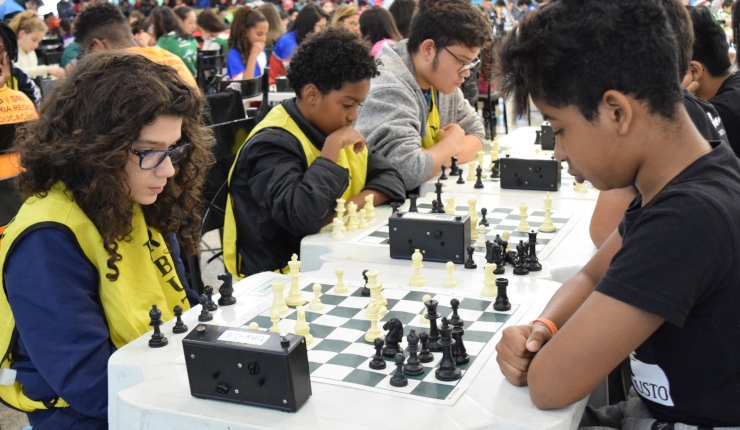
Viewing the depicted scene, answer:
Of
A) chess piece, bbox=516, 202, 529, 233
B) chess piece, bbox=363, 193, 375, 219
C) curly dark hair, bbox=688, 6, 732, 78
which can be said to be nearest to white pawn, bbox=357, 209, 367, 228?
chess piece, bbox=363, 193, 375, 219

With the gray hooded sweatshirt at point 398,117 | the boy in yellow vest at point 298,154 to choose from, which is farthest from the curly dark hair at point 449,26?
the boy in yellow vest at point 298,154

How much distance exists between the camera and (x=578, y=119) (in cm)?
148

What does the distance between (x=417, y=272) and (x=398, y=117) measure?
1.53 metres

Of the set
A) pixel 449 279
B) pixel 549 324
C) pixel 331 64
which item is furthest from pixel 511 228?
pixel 549 324

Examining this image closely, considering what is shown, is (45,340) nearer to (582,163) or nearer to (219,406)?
(219,406)

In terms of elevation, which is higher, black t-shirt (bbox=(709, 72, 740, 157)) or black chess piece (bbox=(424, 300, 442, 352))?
black t-shirt (bbox=(709, 72, 740, 157))

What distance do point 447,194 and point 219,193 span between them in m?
1.18

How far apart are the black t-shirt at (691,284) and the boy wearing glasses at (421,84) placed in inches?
80.6

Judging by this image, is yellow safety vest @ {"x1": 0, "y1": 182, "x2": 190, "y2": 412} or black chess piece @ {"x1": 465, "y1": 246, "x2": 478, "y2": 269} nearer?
yellow safety vest @ {"x1": 0, "y1": 182, "x2": 190, "y2": 412}

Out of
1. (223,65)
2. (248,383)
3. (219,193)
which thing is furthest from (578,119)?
(223,65)

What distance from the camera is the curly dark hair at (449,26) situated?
373 centimetres

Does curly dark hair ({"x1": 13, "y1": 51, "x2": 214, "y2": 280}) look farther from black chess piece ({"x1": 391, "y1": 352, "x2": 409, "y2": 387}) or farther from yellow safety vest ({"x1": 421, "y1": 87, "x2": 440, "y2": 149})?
yellow safety vest ({"x1": 421, "y1": 87, "x2": 440, "y2": 149})

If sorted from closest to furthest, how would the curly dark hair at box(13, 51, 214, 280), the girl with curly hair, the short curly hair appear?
the girl with curly hair → the curly dark hair at box(13, 51, 214, 280) → the short curly hair

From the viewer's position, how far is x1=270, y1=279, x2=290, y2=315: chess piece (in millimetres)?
2062
